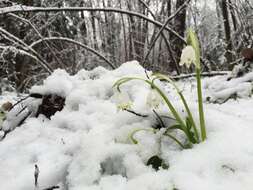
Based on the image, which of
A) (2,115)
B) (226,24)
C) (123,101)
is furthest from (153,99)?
(226,24)

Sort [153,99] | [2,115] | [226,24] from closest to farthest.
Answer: [153,99]
[2,115]
[226,24]

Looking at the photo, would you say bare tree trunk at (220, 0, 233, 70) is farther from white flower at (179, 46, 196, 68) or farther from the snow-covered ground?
white flower at (179, 46, 196, 68)

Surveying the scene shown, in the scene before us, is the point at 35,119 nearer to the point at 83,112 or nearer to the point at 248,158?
the point at 83,112

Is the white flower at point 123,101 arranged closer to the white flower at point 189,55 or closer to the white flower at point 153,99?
the white flower at point 153,99

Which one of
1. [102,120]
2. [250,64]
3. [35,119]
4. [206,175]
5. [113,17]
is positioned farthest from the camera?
[113,17]

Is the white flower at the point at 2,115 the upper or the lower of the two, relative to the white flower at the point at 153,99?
lower

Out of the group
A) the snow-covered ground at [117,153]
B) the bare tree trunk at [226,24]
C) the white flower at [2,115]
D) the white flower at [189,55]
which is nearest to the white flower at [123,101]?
the snow-covered ground at [117,153]

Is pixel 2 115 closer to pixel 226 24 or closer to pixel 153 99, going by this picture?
pixel 153 99

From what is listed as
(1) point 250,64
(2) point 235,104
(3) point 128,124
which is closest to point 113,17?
(1) point 250,64
